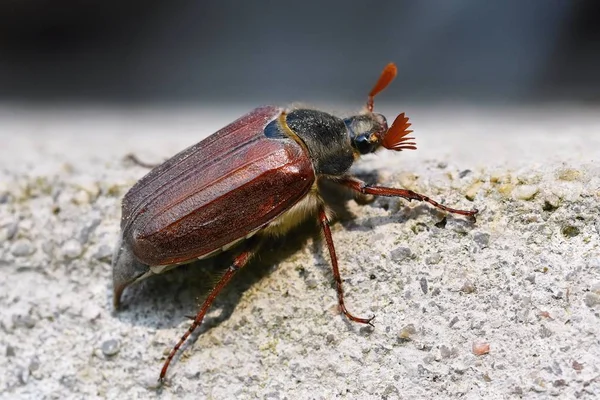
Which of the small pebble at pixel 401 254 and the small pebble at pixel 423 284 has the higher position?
the small pebble at pixel 401 254

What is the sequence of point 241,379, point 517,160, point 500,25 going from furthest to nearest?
point 500,25 → point 517,160 → point 241,379

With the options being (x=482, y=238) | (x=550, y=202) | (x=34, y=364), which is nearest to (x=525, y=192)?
(x=550, y=202)

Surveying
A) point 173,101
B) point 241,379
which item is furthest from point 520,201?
point 173,101

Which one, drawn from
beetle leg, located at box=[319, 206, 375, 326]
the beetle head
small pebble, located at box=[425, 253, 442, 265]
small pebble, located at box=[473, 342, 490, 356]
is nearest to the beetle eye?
the beetle head

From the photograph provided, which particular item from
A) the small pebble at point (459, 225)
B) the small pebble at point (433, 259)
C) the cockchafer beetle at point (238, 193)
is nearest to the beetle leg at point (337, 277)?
the cockchafer beetle at point (238, 193)

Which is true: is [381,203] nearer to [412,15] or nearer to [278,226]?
[278,226]

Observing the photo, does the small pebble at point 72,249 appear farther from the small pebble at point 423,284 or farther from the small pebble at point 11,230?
the small pebble at point 423,284

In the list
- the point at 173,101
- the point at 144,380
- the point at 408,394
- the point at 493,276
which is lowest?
the point at 173,101

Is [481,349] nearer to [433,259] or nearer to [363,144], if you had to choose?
[433,259]
